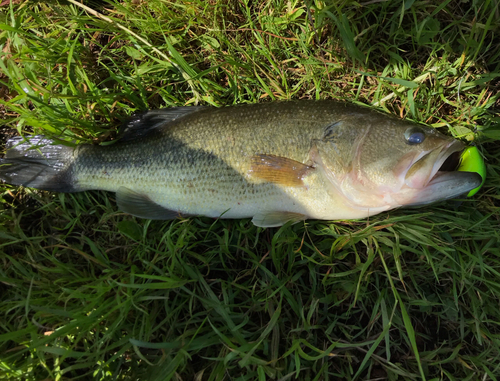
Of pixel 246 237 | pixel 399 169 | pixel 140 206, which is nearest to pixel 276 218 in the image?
pixel 246 237

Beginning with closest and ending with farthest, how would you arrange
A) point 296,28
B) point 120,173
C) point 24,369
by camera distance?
1. point 24,369
2. point 120,173
3. point 296,28

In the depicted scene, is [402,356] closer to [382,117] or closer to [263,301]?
[263,301]

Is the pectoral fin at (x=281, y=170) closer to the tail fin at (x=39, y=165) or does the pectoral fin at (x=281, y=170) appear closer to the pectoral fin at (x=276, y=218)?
the pectoral fin at (x=276, y=218)

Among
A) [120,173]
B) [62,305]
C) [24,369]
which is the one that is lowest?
[24,369]

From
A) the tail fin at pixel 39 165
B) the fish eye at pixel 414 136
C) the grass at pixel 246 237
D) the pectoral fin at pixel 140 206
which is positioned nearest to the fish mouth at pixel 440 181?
the fish eye at pixel 414 136

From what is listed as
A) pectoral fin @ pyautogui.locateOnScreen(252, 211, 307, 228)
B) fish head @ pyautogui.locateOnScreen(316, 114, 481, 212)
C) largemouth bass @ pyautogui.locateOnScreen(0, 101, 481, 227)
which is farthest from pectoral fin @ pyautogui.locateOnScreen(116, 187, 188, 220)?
fish head @ pyautogui.locateOnScreen(316, 114, 481, 212)

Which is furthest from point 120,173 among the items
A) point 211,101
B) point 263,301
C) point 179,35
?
point 263,301

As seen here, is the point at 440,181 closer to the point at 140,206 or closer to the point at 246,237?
the point at 246,237
